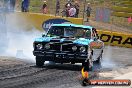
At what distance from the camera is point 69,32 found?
16.2m

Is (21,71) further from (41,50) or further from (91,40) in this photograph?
(91,40)

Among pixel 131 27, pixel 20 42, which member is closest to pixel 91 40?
pixel 20 42

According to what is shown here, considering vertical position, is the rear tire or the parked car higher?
the parked car

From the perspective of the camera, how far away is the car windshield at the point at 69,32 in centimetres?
1612

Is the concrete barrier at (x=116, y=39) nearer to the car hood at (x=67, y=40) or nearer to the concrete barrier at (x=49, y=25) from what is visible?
the concrete barrier at (x=49, y=25)

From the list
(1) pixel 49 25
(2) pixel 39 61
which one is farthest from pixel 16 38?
(2) pixel 39 61

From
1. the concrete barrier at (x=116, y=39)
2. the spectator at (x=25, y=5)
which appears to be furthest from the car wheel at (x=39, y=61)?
the spectator at (x=25, y=5)

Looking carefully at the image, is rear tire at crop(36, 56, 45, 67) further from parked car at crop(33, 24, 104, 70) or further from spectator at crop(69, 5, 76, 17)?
spectator at crop(69, 5, 76, 17)

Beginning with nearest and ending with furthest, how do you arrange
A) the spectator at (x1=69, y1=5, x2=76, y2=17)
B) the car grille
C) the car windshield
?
the car grille, the car windshield, the spectator at (x1=69, y1=5, x2=76, y2=17)

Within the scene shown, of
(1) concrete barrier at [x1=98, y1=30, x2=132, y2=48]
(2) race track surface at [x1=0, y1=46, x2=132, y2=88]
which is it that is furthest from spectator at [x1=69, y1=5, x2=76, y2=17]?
(2) race track surface at [x1=0, y1=46, x2=132, y2=88]

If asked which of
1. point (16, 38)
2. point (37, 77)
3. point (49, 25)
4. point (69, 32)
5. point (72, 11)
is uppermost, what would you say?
point (69, 32)

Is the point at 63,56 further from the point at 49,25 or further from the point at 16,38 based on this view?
the point at 49,25

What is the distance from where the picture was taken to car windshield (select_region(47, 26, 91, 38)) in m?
16.1

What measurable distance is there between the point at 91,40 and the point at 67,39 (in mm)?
1086
